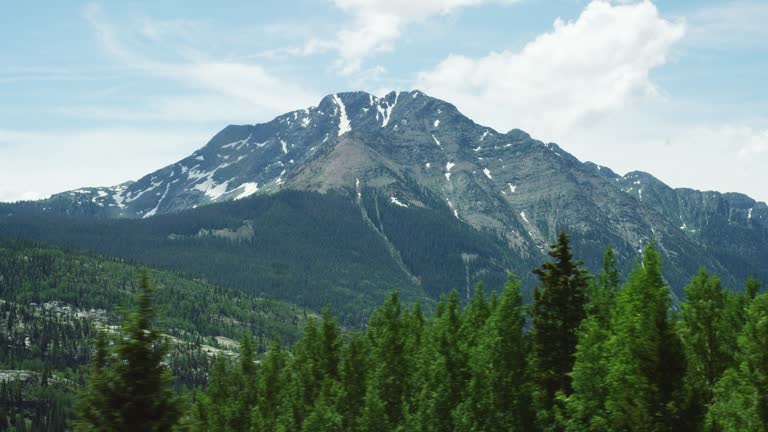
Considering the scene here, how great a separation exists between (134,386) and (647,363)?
66.4 feet

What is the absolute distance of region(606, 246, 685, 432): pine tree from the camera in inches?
1126

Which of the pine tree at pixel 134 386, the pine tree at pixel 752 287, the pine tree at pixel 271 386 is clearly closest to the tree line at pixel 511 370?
the pine tree at pixel 134 386

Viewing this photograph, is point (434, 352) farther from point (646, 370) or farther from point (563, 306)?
point (646, 370)

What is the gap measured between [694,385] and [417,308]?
37.9 metres

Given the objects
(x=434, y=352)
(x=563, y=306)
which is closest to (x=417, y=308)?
(x=434, y=352)

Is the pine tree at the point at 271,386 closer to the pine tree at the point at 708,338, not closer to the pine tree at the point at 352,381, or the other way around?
the pine tree at the point at 352,381

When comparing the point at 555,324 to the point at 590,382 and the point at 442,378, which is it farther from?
the point at 442,378

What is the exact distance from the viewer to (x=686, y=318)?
A: 138ft

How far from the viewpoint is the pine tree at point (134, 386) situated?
810 inches

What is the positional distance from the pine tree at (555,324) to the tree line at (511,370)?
7 cm

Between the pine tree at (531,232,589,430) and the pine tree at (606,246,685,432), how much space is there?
9597 millimetres

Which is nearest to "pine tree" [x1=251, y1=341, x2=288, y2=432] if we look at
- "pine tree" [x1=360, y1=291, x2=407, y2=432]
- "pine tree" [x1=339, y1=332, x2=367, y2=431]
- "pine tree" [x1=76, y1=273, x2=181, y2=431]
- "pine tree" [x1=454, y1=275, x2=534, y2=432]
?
"pine tree" [x1=339, y1=332, x2=367, y2=431]

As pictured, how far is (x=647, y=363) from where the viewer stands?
95.3 feet

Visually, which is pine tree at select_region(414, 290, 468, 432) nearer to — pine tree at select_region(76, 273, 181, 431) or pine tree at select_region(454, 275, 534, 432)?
pine tree at select_region(454, 275, 534, 432)
